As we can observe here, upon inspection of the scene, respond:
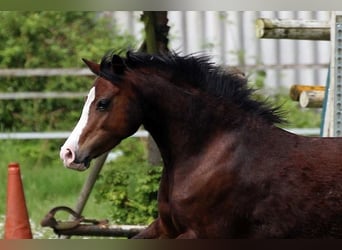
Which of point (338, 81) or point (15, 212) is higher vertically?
point (338, 81)

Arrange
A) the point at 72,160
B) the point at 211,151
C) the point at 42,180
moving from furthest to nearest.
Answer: the point at 42,180 < the point at 211,151 < the point at 72,160

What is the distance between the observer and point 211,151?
22.5 feet

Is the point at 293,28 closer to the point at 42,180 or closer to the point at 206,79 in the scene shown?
the point at 206,79

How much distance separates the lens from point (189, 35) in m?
16.2

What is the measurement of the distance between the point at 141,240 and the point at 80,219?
199 centimetres

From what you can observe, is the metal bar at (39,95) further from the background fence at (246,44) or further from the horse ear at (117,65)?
the horse ear at (117,65)

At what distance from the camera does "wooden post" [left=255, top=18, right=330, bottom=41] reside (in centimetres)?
943

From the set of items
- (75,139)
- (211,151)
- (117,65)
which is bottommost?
(211,151)

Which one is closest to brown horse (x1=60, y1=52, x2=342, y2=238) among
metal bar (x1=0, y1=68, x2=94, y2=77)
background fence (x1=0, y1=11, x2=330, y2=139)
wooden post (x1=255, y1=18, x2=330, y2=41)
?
wooden post (x1=255, y1=18, x2=330, y2=41)

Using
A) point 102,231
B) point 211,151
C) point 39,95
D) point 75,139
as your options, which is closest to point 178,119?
point 211,151

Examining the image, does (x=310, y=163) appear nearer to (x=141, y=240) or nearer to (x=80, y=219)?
(x=141, y=240)

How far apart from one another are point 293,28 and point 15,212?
2.48 meters

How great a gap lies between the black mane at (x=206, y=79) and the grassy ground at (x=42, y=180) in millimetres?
2529

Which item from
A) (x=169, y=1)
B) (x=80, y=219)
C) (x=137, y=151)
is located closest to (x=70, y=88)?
(x=137, y=151)
